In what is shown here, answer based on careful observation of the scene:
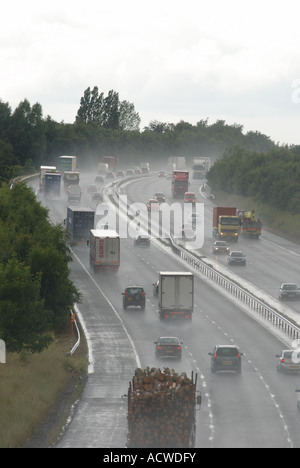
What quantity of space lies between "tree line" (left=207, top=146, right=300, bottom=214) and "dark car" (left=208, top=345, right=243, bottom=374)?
286ft

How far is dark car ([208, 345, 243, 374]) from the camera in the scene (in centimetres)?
5000

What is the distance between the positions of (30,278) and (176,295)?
47.2ft

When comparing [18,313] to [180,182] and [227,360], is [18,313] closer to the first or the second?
[227,360]

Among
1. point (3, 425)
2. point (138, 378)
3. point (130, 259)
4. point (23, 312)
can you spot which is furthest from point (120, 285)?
point (138, 378)

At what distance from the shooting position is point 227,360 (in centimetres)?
5006

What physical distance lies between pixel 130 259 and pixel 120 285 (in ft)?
48.2

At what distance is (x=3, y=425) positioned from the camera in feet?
129

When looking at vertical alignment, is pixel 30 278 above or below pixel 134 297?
above

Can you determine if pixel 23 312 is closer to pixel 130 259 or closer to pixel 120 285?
pixel 120 285

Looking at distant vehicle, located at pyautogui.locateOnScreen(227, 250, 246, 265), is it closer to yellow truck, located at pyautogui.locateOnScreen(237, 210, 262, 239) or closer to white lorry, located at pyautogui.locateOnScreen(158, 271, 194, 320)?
yellow truck, located at pyautogui.locateOnScreen(237, 210, 262, 239)

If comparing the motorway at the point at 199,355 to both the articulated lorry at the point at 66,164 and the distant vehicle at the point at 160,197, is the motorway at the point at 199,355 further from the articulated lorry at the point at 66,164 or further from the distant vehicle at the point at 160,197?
the articulated lorry at the point at 66,164

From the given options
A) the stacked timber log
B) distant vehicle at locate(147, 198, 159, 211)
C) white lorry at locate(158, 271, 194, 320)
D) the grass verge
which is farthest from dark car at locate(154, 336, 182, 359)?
distant vehicle at locate(147, 198, 159, 211)

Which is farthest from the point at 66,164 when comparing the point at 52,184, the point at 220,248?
the point at 220,248
